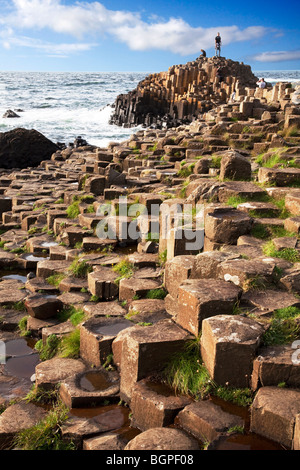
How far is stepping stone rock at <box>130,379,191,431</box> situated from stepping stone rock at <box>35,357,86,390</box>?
1.04 m

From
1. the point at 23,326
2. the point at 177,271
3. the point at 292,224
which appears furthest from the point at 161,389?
the point at 292,224

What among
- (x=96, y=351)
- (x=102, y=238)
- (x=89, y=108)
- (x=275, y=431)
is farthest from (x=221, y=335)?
(x=89, y=108)

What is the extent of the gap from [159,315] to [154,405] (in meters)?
1.90

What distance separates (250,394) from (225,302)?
0.94m

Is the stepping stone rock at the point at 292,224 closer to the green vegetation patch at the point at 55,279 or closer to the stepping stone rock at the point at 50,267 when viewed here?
the green vegetation patch at the point at 55,279

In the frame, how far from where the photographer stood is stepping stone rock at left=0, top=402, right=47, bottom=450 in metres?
4.25

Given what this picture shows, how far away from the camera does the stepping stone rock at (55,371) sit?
4.95 meters

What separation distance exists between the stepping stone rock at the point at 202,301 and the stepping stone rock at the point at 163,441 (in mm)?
1190

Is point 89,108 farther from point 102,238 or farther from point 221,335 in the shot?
point 221,335

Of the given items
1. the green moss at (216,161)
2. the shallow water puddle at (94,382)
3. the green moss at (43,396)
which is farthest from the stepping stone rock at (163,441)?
the green moss at (216,161)

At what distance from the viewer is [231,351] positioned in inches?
163

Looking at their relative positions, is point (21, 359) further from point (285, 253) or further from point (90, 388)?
point (285, 253)

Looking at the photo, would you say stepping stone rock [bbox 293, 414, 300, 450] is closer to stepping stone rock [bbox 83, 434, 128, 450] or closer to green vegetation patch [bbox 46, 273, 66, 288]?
stepping stone rock [bbox 83, 434, 128, 450]

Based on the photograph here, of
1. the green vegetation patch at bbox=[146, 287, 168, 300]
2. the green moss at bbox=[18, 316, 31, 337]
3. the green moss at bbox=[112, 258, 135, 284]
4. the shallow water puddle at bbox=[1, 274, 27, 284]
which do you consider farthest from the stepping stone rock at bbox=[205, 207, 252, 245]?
the shallow water puddle at bbox=[1, 274, 27, 284]
